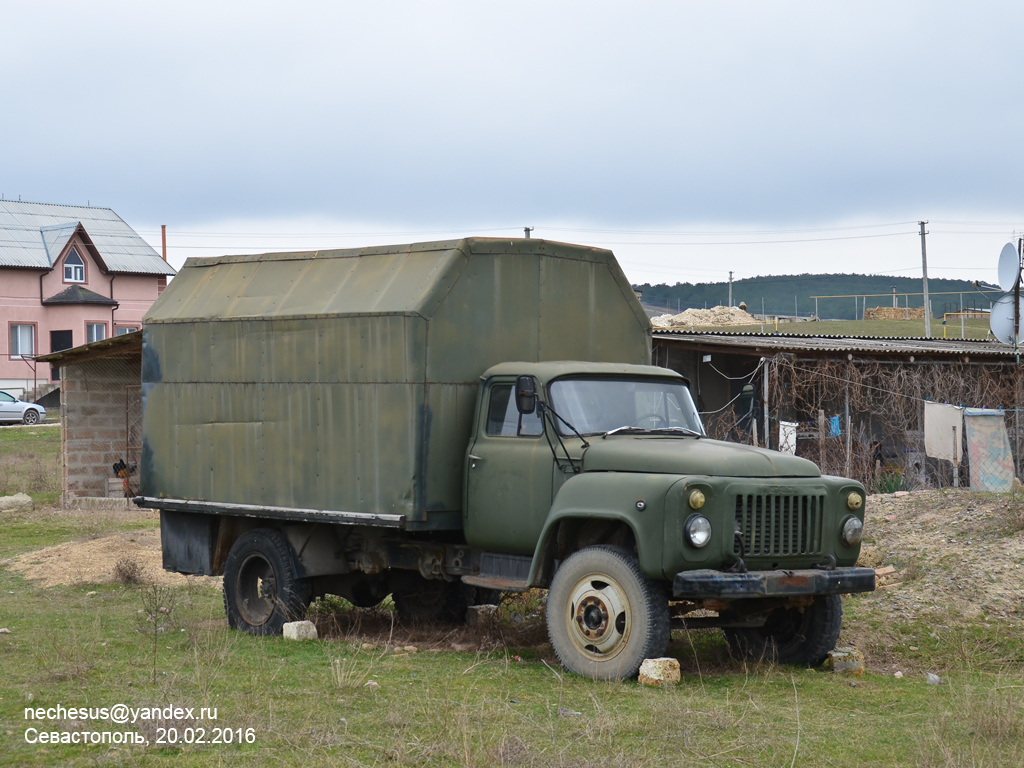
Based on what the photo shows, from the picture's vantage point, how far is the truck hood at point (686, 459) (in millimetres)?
8445

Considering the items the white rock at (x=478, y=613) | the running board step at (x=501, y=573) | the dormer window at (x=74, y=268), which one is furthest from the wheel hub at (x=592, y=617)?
the dormer window at (x=74, y=268)

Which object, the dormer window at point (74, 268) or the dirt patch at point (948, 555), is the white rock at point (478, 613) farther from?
the dormer window at point (74, 268)

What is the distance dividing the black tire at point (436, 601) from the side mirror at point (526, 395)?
354 centimetres

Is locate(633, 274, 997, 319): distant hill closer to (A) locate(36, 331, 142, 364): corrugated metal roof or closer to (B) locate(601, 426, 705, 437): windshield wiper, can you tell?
(A) locate(36, 331, 142, 364): corrugated metal roof

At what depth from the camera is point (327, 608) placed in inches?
508

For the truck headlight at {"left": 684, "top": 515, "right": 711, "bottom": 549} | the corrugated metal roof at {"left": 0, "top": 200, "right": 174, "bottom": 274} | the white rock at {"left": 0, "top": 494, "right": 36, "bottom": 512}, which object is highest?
the corrugated metal roof at {"left": 0, "top": 200, "right": 174, "bottom": 274}

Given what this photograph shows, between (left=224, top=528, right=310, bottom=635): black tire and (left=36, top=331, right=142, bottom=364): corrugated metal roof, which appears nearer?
(left=224, top=528, right=310, bottom=635): black tire

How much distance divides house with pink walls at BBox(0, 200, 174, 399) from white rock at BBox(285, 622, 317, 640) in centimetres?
4131

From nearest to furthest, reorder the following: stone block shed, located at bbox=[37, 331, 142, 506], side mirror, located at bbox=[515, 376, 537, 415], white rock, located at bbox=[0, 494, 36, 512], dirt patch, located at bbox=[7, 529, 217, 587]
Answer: side mirror, located at bbox=[515, 376, 537, 415], dirt patch, located at bbox=[7, 529, 217, 587], white rock, located at bbox=[0, 494, 36, 512], stone block shed, located at bbox=[37, 331, 142, 506]

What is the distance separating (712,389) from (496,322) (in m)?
16.7

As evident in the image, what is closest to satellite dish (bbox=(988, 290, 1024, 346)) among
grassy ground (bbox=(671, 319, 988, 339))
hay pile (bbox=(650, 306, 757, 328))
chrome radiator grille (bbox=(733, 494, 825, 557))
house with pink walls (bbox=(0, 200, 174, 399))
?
chrome radiator grille (bbox=(733, 494, 825, 557))

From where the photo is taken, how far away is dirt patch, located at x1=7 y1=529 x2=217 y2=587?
607 inches

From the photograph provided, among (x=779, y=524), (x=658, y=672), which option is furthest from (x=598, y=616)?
(x=779, y=524)

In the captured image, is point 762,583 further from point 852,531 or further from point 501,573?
point 501,573
